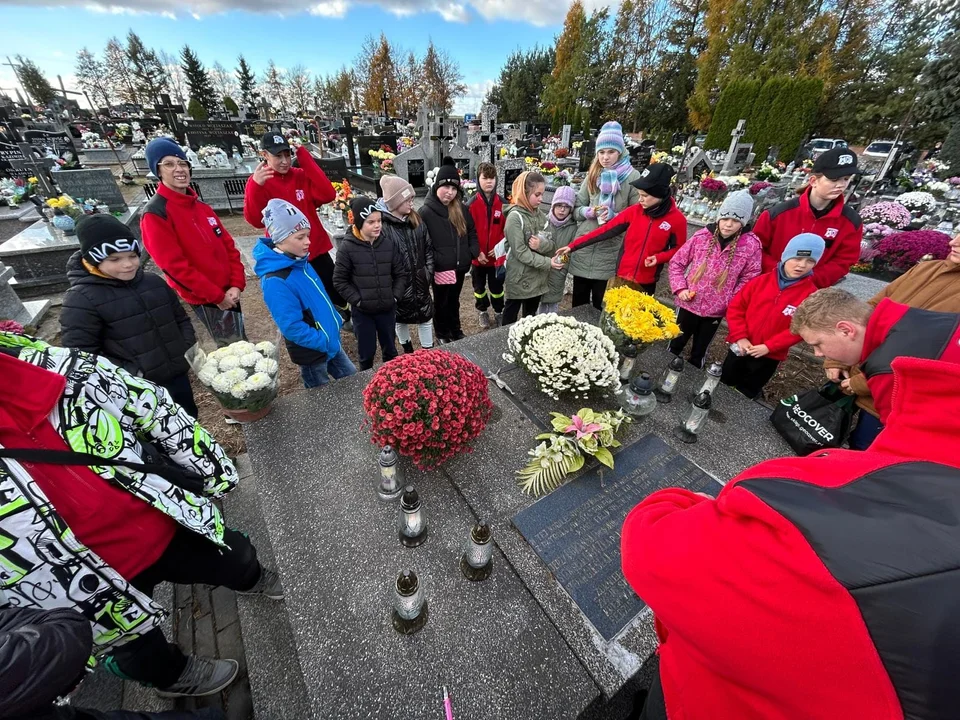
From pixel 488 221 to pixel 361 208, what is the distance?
2.10 m

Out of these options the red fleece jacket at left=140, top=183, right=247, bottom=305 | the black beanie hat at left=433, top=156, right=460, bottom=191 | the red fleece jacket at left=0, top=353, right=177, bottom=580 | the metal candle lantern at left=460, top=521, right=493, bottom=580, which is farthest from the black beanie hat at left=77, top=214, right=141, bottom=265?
the black beanie hat at left=433, top=156, right=460, bottom=191

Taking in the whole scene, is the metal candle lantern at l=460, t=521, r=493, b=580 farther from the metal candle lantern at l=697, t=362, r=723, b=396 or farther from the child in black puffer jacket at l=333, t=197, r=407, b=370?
the child in black puffer jacket at l=333, t=197, r=407, b=370

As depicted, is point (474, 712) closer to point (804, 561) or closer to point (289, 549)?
point (289, 549)

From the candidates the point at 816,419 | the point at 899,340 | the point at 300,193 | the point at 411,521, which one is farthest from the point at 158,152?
the point at 816,419

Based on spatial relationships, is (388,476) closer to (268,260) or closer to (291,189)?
(268,260)

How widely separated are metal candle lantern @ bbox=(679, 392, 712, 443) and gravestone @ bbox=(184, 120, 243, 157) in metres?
16.8

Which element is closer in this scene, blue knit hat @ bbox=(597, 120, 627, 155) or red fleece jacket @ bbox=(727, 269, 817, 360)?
red fleece jacket @ bbox=(727, 269, 817, 360)

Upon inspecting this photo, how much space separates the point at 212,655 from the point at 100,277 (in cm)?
244

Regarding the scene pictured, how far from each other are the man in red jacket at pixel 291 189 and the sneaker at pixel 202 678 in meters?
3.42

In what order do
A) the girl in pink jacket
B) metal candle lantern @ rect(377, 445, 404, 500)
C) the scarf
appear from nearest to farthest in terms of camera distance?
metal candle lantern @ rect(377, 445, 404, 500)
the girl in pink jacket
the scarf

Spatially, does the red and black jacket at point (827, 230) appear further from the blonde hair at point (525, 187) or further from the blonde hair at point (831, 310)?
the blonde hair at point (525, 187)

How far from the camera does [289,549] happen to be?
194 centimetres

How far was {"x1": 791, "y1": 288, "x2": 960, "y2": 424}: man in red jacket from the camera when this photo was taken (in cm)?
A: 169

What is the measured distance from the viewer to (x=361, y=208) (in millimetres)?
3357
